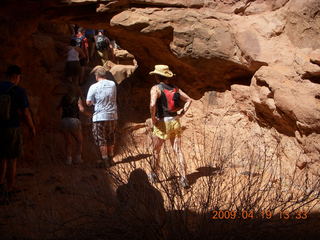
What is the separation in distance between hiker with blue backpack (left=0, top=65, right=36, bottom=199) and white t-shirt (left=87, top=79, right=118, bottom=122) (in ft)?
4.90

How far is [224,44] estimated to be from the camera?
22.7 ft

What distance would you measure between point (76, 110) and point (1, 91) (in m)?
2.09

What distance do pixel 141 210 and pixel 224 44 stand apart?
467cm

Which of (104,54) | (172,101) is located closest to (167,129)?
(172,101)

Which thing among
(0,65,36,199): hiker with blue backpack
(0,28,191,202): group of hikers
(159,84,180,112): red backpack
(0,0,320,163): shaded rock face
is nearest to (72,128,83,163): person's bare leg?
(0,28,191,202): group of hikers

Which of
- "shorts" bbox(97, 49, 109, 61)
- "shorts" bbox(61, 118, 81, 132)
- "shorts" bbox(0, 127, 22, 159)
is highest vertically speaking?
"shorts" bbox(97, 49, 109, 61)

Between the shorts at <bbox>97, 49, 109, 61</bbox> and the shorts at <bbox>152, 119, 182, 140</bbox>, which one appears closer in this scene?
the shorts at <bbox>152, 119, 182, 140</bbox>

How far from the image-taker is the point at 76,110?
22.0 ft

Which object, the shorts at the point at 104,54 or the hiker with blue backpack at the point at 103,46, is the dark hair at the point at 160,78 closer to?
the hiker with blue backpack at the point at 103,46

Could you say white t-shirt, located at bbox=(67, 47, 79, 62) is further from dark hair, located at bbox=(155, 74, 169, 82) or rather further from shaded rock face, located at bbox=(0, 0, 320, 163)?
dark hair, located at bbox=(155, 74, 169, 82)

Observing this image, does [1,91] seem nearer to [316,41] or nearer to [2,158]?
[2,158]

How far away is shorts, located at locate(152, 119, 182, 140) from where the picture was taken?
207 inches

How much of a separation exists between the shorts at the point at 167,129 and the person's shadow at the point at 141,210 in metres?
2.16
